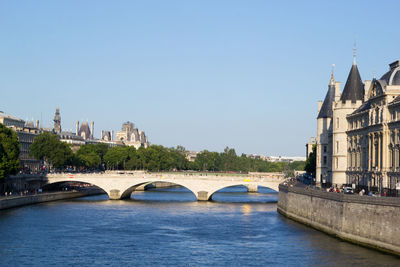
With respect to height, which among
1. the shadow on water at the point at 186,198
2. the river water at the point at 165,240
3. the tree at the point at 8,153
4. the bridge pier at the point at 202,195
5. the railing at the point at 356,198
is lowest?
the river water at the point at 165,240

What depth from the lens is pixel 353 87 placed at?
71.2 meters

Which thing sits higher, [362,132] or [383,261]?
[362,132]

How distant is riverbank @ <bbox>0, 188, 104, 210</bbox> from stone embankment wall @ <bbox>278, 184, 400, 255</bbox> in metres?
31.8

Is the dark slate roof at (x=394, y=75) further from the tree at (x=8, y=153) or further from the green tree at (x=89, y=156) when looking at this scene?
the green tree at (x=89, y=156)

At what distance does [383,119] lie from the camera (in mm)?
55188

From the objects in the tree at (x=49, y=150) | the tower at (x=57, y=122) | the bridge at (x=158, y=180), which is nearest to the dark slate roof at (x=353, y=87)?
the bridge at (x=158, y=180)

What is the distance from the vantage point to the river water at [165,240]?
42.6 m

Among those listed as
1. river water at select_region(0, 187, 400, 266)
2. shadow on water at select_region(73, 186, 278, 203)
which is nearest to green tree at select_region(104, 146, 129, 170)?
shadow on water at select_region(73, 186, 278, 203)

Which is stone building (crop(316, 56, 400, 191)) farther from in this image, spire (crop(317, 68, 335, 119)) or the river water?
the river water

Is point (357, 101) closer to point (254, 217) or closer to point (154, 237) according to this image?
point (254, 217)

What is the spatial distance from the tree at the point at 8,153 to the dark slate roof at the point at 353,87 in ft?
130

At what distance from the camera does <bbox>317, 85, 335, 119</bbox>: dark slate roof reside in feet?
268

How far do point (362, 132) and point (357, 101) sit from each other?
7.69 metres

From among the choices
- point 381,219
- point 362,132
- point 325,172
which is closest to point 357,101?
point 362,132
